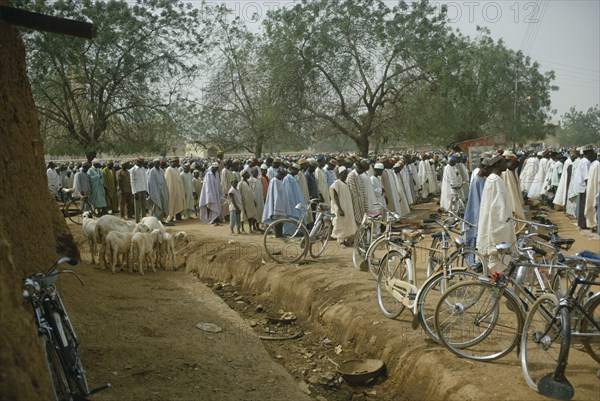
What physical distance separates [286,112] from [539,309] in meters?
19.5

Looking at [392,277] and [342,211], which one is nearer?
[392,277]

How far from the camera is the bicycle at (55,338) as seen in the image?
12.6ft

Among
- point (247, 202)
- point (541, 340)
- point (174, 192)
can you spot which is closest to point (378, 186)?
point (247, 202)

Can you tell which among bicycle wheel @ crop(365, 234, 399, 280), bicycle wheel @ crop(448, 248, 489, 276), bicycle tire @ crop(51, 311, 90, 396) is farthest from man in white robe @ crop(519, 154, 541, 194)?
bicycle tire @ crop(51, 311, 90, 396)

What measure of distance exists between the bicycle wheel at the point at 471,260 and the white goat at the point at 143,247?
5.41m

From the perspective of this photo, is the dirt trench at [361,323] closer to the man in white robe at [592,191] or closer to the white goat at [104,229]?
the man in white robe at [592,191]

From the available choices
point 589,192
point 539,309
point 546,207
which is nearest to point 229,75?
point 546,207

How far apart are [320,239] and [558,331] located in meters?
5.79

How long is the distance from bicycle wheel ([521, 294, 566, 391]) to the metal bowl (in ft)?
5.88

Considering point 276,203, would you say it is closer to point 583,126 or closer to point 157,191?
point 157,191

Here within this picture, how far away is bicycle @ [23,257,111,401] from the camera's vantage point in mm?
3852

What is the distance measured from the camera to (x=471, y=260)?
717 cm

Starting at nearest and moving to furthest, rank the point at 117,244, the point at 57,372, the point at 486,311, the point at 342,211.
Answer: the point at 57,372
the point at 486,311
the point at 117,244
the point at 342,211

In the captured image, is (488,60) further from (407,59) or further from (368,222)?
(368,222)
